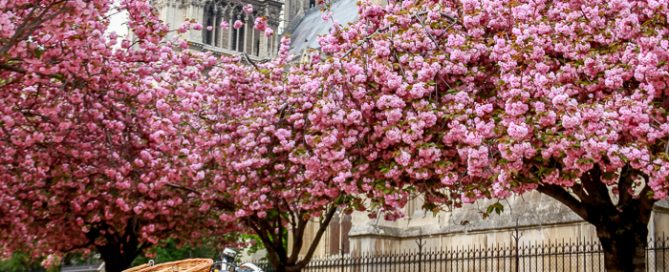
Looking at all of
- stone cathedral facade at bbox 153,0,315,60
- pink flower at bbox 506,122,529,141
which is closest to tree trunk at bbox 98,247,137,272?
pink flower at bbox 506,122,529,141

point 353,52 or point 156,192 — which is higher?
point 353,52

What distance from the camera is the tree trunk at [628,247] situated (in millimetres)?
10367

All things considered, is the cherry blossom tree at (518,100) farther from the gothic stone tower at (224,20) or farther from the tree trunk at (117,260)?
the gothic stone tower at (224,20)

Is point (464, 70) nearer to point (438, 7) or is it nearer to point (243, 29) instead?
point (438, 7)

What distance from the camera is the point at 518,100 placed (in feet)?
29.1

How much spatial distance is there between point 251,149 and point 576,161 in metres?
5.46

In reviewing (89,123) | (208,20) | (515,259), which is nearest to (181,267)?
(89,123)

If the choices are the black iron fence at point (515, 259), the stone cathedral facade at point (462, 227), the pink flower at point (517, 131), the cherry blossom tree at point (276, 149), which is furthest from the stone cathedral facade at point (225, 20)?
the pink flower at point (517, 131)

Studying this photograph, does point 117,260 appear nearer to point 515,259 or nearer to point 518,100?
point 515,259

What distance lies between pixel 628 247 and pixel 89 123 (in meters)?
7.60

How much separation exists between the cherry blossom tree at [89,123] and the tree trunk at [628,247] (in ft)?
20.7

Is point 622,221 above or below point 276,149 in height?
below

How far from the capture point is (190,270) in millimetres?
8672

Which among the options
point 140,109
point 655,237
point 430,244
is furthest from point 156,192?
point 655,237
